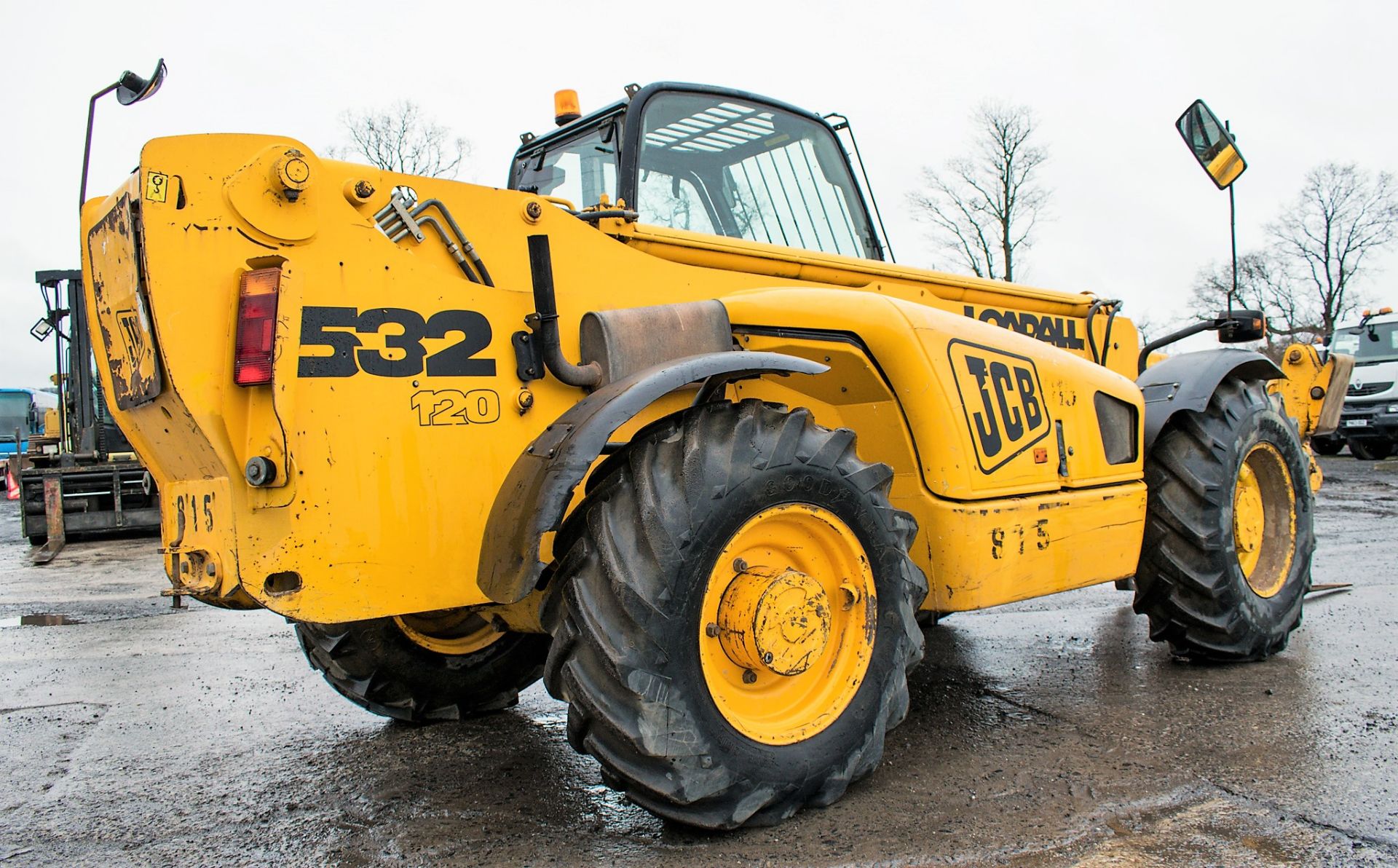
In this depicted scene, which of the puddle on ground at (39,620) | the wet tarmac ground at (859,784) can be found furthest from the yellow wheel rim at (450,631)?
the puddle on ground at (39,620)

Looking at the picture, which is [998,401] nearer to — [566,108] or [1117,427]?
[1117,427]

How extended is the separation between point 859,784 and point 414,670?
5.94ft

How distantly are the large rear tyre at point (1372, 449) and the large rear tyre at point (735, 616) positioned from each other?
20578mm

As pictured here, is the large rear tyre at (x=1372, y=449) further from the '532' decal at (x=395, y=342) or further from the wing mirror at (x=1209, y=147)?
the '532' decal at (x=395, y=342)

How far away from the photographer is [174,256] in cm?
267

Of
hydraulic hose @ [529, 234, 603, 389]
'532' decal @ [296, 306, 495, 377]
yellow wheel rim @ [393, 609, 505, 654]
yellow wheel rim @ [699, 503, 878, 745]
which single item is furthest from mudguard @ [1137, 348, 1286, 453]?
'532' decal @ [296, 306, 495, 377]

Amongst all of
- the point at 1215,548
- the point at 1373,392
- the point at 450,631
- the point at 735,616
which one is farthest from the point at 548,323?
the point at 1373,392

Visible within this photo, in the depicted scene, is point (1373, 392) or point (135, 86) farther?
point (1373, 392)

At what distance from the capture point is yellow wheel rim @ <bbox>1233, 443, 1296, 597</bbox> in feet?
16.1

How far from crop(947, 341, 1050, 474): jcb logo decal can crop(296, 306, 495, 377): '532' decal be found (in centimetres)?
169

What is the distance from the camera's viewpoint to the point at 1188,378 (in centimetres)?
477

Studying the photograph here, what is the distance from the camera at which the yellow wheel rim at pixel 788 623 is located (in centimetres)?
294

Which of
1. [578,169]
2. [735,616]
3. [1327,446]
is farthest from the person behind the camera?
[1327,446]

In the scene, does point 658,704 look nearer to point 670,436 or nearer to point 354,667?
point 670,436
